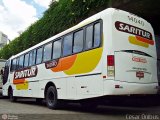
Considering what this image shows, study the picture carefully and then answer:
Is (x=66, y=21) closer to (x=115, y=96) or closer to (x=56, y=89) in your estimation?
(x=56, y=89)

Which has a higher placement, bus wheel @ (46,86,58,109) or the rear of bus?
the rear of bus

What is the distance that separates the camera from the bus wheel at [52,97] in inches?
469

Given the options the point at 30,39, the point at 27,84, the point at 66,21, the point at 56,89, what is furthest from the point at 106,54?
the point at 30,39

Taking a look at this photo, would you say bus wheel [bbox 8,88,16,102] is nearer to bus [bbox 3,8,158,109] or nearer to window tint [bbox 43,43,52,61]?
window tint [bbox 43,43,52,61]

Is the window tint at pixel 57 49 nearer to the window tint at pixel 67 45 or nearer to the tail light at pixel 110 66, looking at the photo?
the window tint at pixel 67 45

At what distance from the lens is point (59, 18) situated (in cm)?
1889

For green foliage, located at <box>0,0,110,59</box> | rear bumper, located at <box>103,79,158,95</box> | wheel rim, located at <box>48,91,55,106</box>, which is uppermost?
green foliage, located at <box>0,0,110,59</box>

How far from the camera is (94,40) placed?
971 cm

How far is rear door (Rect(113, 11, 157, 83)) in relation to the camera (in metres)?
9.25

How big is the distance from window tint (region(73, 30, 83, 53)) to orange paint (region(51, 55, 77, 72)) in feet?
0.92

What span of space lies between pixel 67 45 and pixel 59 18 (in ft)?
25.1

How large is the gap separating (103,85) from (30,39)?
53.6ft

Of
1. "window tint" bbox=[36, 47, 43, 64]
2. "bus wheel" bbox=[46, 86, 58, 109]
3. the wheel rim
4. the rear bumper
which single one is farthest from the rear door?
"window tint" bbox=[36, 47, 43, 64]

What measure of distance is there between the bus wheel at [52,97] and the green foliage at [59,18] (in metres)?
4.48
